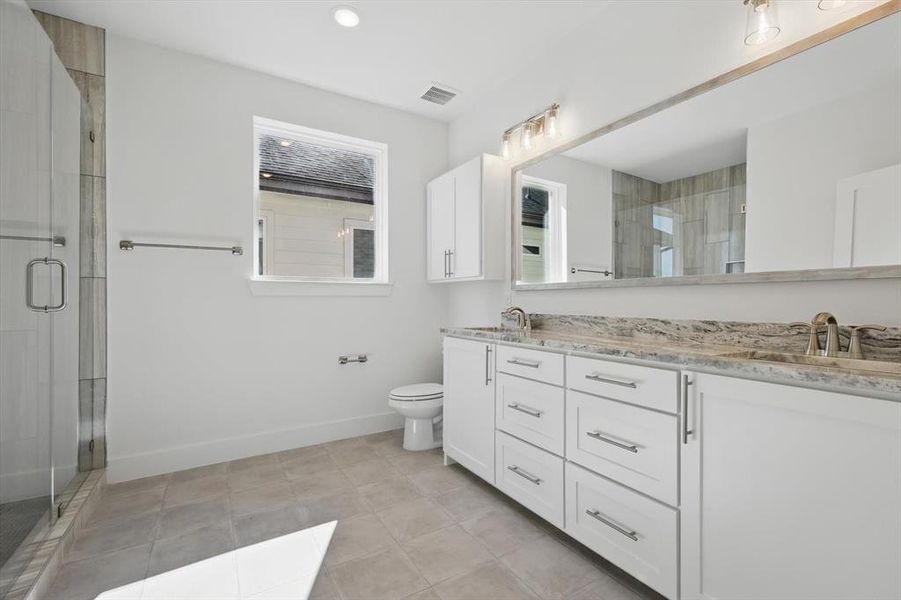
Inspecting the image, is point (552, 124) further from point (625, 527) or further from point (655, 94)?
point (625, 527)

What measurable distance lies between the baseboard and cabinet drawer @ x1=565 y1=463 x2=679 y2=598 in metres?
1.95

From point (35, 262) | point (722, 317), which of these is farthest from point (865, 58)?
point (35, 262)

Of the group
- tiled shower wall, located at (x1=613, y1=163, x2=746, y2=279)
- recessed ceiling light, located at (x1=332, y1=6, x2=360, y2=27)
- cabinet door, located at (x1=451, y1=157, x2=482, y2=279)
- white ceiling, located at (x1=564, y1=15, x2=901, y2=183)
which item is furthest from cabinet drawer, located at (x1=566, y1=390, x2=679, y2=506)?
recessed ceiling light, located at (x1=332, y1=6, x2=360, y2=27)

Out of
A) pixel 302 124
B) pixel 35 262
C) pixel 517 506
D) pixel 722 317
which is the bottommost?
pixel 517 506

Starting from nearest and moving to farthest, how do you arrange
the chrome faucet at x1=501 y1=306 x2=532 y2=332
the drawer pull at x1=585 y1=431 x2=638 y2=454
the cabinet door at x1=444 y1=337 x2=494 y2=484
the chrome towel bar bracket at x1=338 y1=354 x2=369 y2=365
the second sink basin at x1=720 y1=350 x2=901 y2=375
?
1. the second sink basin at x1=720 y1=350 x2=901 y2=375
2. the drawer pull at x1=585 y1=431 x2=638 y2=454
3. the cabinet door at x1=444 y1=337 x2=494 y2=484
4. the chrome faucet at x1=501 y1=306 x2=532 y2=332
5. the chrome towel bar bracket at x1=338 y1=354 x2=369 y2=365

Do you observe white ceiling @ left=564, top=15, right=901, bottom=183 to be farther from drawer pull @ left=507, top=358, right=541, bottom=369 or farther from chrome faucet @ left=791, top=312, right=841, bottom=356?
drawer pull @ left=507, top=358, right=541, bottom=369

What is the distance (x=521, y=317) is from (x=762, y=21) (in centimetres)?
177

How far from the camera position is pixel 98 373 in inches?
93.7

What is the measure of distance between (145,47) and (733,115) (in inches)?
129

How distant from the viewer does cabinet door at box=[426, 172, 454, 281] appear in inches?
126

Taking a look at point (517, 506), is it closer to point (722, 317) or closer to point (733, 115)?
point (722, 317)

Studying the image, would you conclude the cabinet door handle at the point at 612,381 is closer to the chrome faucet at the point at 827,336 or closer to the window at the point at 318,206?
the chrome faucet at the point at 827,336

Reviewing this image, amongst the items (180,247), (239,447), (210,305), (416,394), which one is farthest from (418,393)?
(180,247)

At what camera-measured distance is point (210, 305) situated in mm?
2719
